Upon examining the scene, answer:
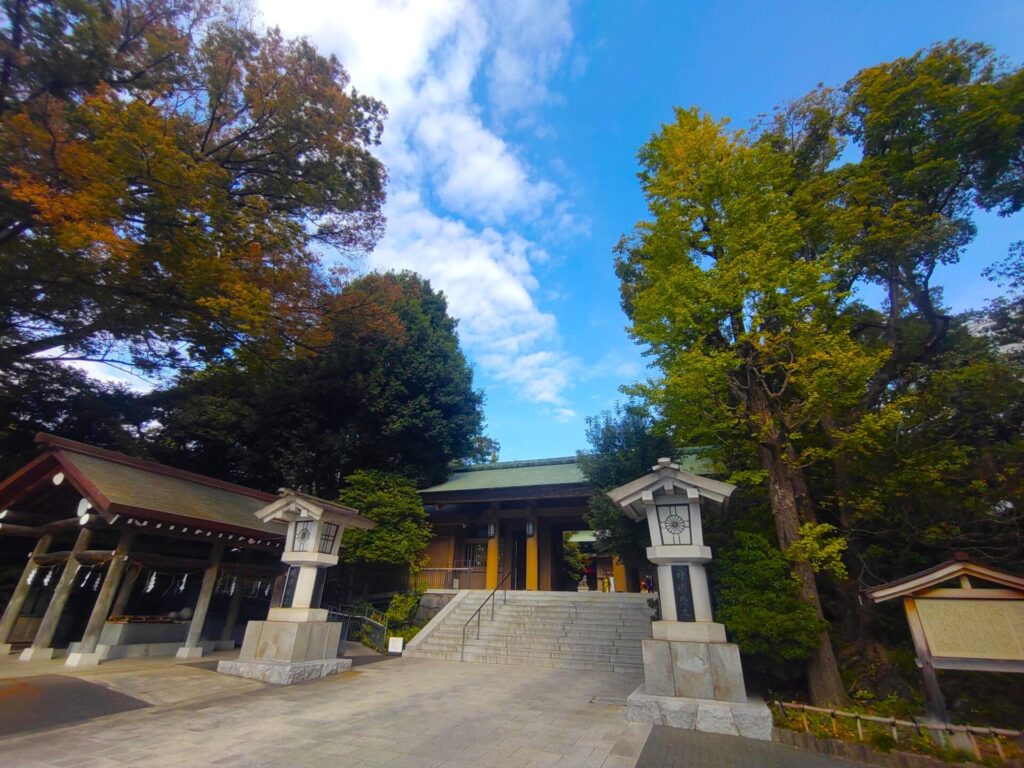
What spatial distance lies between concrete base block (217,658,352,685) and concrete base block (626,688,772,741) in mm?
5850

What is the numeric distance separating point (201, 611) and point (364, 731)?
7.75 metres

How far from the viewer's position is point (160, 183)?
823 centimetres

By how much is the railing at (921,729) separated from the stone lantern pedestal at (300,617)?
8.02 m

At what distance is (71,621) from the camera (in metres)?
11.4

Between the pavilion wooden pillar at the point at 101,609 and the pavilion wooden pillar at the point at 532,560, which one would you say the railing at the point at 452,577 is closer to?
the pavilion wooden pillar at the point at 532,560

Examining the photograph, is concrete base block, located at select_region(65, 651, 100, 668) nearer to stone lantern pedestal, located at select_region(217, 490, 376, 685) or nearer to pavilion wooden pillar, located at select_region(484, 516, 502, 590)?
stone lantern pedestal, located at select_region(217, 490, 376, 685)

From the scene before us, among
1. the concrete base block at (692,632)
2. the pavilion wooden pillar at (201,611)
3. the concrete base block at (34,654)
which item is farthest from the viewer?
the pavilion wooden pillar at (201,611)

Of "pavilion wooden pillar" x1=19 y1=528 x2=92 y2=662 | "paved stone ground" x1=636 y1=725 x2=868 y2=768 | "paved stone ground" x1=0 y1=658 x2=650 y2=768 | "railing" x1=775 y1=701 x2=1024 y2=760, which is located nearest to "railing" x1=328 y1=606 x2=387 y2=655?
"paved stone ground" x1=0 y1=658 x2=650 y2=768

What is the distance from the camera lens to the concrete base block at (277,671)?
798 centimetres

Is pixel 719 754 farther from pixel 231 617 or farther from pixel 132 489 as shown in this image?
pixel 231 617

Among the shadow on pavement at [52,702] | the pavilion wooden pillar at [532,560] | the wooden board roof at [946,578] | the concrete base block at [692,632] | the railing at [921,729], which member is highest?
the pavilion wooden pillar at [532,560]

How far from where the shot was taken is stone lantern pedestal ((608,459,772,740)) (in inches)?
234

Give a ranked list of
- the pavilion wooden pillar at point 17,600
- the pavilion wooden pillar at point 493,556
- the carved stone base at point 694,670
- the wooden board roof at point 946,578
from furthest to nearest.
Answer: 1. the pavilion wooden pillar at point 493,556
2. the pavilion wooden pillar at point 17,600
3. the carved stone base at point 694,670
4. the wooden board roof at point 946,578

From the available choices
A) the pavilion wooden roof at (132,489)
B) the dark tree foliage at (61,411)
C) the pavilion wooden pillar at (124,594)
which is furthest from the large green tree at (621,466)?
the dark tree foliage at (61,411)
